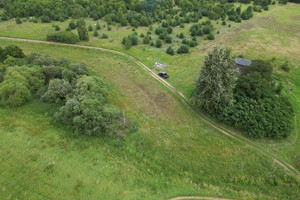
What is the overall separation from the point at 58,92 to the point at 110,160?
70.7 ft

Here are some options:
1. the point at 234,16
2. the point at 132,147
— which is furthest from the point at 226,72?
the point at 234,16

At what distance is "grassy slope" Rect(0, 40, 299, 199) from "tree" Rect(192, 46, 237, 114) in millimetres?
5311

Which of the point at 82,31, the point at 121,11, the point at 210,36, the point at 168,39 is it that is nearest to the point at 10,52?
the point at 82,31

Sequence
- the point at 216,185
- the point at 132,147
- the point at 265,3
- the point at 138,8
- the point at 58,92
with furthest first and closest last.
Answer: the point at 265,3, the point at 138,8, the point at 58,92, the point at 132,147, the point at 216,185

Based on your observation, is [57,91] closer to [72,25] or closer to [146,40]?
[146,40]

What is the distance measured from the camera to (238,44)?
73.7 metres

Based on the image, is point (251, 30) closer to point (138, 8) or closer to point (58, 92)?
point (138, 8)

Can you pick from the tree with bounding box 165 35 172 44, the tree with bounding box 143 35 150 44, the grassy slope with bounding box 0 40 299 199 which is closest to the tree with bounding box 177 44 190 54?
the tree with bounding box 165 35 172 44

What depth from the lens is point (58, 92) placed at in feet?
128

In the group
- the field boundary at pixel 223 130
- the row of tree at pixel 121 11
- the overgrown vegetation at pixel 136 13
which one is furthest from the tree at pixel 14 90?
the row of tree at pixel 121 11

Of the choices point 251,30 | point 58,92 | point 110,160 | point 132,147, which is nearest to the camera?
point 110,160

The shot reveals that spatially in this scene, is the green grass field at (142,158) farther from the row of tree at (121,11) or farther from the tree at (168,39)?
the row of tree at (121,11)

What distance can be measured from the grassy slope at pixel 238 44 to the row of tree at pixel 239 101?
3.77m

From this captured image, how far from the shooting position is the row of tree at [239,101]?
33500mm
